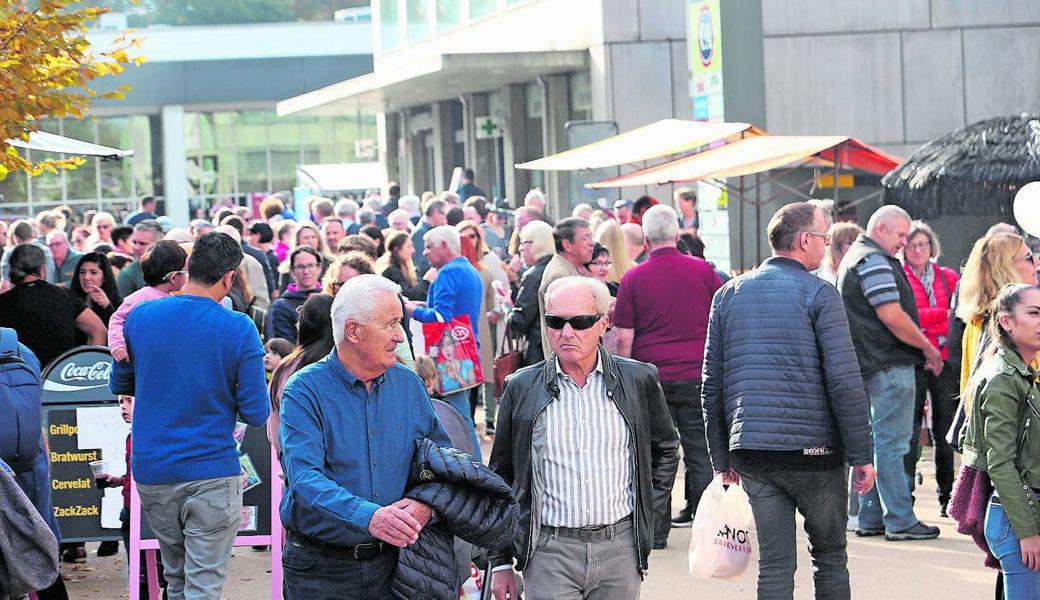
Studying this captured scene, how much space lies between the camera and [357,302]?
4812 mm

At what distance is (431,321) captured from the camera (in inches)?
446

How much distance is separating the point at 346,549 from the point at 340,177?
33861 millimetres

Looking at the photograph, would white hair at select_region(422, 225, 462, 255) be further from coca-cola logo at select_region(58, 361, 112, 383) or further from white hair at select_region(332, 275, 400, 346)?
white hair at select_region(332, 275, 400, 346)

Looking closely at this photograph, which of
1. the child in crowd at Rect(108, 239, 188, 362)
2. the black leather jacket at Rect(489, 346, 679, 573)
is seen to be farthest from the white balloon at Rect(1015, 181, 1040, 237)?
the child in crowd at Rect(108, 239, 188, 362)

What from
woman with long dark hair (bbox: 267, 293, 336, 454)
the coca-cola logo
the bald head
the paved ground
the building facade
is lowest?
the paved ground

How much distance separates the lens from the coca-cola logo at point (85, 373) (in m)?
9.22

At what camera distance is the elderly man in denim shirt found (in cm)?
469

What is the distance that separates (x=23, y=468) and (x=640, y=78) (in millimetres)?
18163

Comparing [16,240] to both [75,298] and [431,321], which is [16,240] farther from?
[431,321]

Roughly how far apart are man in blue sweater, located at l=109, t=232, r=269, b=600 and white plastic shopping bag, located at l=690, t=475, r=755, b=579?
6.70ft

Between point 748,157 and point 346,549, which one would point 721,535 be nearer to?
point 346,549

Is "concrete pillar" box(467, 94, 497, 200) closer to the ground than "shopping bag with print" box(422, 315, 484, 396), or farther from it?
farther from it

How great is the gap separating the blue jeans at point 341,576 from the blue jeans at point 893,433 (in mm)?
5405

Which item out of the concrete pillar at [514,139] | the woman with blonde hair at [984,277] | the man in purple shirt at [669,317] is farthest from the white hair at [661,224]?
the concrete pillar at [514,139]
